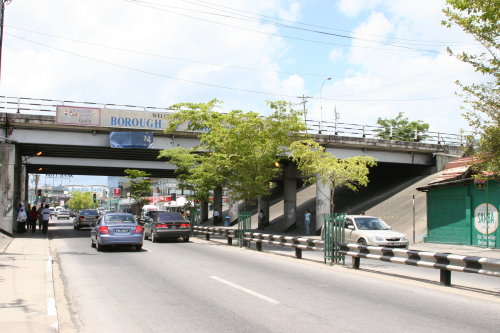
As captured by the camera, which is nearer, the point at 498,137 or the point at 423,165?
the point at 498,137

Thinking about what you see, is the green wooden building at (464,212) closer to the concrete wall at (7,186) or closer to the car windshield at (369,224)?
the car windshield at (369,224)

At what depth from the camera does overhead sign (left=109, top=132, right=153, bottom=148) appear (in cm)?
2950

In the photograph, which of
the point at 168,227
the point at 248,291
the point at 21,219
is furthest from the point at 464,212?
the point at 21,219

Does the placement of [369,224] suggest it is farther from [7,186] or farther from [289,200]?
[7,186]

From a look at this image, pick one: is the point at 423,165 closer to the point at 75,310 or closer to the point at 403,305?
the point at 403,305

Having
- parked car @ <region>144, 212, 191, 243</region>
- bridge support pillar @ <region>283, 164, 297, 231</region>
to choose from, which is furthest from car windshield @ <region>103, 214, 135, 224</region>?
bridge support pillar @ <region>283, 164, 297, 231</region>

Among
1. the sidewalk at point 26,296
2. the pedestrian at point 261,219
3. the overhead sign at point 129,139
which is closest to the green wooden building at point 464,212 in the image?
the pedestrian at point 261,219

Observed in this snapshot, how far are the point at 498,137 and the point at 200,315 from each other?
708 cm

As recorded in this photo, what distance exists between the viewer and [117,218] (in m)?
19.6

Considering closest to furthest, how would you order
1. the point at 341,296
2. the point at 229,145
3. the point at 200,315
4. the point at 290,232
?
1. the point at 200,315
2. the point at 341,296
3. the point at 229,145
4. the point at 290,232

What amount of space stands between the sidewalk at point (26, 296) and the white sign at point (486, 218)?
1885 centimetres

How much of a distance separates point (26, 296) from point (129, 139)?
21512mm

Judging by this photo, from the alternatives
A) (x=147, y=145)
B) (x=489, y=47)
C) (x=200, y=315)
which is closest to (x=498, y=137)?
(x=489, y=47)

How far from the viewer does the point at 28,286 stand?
32.7ft
